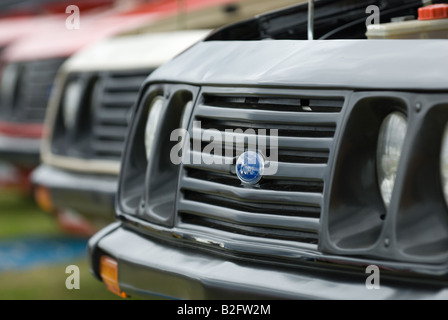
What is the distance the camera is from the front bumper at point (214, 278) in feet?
6.80

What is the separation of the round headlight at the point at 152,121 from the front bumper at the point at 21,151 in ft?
10.2

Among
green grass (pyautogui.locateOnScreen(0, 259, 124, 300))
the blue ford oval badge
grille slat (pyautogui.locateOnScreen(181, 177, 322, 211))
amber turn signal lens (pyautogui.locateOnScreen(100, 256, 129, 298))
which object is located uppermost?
the blue ford oval badge

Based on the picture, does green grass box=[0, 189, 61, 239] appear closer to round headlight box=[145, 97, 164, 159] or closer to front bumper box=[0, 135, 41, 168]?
front bumper box=[0, 135, 41, 168]

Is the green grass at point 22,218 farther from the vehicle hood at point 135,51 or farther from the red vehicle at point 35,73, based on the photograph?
the vehicle hood at point 135,51

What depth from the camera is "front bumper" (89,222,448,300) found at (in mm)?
2072

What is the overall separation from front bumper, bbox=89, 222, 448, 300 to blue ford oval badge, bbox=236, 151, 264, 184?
0.23 meters

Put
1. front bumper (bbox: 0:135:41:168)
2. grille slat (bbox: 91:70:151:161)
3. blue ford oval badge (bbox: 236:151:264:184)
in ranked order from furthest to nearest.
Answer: front bumper (bbox: 0:135:41:168)
grille slat (bbox: 91:70:151:161)
blue ford oval badge (bbox: 236:151:264:184)

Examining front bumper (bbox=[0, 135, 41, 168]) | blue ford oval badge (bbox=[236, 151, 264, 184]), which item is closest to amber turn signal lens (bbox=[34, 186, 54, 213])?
front bumper (bbox=[0, 135, 41, 168])

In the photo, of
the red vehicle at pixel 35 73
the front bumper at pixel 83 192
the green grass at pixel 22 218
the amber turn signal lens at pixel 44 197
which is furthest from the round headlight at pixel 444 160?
the green grass at pixel 22 218

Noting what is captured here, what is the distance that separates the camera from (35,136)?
6.14 m

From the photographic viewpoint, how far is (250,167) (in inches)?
91.9

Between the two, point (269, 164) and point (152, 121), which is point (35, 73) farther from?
point (269, 164)

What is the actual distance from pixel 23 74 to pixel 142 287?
433cm
